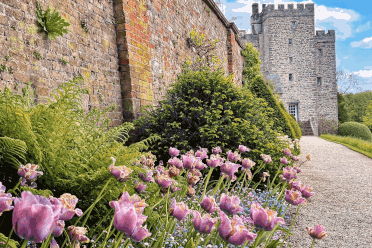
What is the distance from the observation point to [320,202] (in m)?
3.54

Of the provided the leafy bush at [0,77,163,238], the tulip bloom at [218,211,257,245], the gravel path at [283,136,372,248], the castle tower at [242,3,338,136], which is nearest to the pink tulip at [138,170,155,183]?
the leafy bush at [0,77,163,238]

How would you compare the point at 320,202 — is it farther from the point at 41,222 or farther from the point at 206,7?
the point at 206,7

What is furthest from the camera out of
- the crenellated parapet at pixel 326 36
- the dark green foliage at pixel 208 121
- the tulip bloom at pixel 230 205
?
the crenellated parapet at pixel 326 36

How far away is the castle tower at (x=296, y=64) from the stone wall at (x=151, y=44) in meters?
20.9

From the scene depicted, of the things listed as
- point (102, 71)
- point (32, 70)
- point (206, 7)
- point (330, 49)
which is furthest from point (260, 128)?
point (330, 49)

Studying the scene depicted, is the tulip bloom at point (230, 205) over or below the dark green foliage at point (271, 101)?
below

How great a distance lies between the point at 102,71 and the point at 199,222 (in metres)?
3.46

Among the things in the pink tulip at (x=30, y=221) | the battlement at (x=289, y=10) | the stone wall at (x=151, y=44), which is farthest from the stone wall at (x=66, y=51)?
the battlement at (x=289, y=10)

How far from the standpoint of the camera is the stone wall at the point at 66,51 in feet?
8.73

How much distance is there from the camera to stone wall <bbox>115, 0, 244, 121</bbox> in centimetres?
431

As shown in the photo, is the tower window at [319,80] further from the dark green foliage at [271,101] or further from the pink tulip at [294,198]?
the pink tulip at [294,198]

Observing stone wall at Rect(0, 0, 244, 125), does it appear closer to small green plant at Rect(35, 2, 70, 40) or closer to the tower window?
small green plant at Rect(35, 2, 70, 40)

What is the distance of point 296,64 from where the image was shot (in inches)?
1043

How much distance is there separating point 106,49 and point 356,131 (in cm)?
2368
